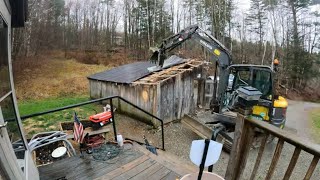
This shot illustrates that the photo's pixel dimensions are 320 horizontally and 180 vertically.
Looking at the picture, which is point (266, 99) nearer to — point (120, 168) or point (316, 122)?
point (120, 168)

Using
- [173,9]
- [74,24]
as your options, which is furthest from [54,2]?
[173,9]

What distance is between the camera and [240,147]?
7.65ft

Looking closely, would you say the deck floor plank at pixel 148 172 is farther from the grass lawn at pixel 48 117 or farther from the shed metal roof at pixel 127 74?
the shed metal roof at pixel 127 74

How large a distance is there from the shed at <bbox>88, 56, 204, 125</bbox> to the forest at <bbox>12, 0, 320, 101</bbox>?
10831 millimetres

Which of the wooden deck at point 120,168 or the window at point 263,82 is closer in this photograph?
the wooden deck at point 120,168

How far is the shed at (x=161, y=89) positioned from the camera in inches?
376

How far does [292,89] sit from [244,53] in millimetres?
6827

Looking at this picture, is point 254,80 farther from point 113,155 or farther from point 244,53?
point 244,53

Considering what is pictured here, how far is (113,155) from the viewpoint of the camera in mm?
3760

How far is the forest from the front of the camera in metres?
21.0

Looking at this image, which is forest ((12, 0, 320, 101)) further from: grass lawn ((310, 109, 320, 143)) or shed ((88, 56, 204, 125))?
shed ((88, 56, 204, 125))

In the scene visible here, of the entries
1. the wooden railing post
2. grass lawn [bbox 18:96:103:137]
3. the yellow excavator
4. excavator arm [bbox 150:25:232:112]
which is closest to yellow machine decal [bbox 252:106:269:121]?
the yellow excavator

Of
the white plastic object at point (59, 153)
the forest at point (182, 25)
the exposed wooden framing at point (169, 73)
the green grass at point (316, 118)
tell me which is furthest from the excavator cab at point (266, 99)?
the forest at point (182, 25)

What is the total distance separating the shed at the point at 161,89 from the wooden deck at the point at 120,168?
574cm
